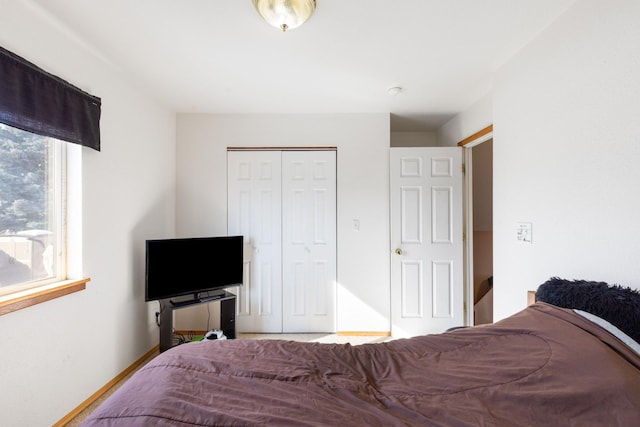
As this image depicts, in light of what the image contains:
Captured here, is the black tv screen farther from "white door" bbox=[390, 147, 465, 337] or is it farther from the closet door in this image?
"white door" bbox=[390, 147, 465, 337]

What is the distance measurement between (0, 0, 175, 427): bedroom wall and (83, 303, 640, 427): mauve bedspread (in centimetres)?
106

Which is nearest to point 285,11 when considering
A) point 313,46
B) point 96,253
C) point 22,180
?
point 313,46

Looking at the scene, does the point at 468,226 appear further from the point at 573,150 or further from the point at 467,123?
the point at 573,150

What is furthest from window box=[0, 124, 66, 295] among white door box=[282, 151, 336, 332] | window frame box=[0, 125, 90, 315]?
white door box=[282, 151, 336, 332]

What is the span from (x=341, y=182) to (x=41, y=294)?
2.43 metres

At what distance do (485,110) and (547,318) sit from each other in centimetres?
201

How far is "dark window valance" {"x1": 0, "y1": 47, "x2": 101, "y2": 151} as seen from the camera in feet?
4.26

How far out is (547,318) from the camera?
1021 millimetres

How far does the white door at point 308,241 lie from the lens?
2.91m

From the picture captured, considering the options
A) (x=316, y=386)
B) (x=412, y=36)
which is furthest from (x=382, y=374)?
(x=412, y=36)

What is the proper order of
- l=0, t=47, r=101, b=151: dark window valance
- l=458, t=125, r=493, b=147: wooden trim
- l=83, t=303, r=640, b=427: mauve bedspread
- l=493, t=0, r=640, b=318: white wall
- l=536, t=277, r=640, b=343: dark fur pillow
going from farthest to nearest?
l=458, t=125, r=493, b=147: wooden trim < l=0, t=47, r=101, b=151: dark window valance < l=493, t=0, r=640, b=318: white wall < l=536, t=277, r=640, b=343: dark fur pillow < l=83, t=303, r=640, b=427: mauve bedspread

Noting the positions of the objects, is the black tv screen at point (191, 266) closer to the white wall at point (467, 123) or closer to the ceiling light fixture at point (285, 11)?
Result: the ceiling light fixture at point (285, 11)

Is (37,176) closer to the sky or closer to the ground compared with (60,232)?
closer to the sky

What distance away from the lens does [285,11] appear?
4.37 feet
